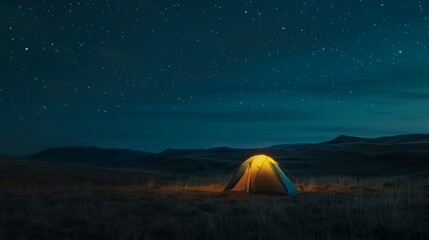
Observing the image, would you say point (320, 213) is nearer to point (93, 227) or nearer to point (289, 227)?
point (289, 227)

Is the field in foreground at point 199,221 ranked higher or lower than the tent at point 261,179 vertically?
lower

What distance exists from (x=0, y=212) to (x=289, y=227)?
361 inches

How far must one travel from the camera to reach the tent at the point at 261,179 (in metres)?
22.7

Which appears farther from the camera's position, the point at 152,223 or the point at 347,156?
the point at 347,156

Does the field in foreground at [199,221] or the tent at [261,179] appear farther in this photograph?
the tent at [261,179]

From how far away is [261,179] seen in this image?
2322 cm

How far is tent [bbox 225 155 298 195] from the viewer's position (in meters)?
22.7

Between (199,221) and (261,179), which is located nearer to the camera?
(199,221)

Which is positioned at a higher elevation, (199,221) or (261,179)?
(261,179)

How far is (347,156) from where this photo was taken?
5666 cm

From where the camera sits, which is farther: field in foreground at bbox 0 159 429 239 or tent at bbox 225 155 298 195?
tent at bbox 225 155 298 195

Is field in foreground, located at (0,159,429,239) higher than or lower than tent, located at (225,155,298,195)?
lower

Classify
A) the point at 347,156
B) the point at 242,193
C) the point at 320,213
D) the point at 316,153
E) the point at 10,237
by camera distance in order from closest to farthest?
1. the point at 10,237
2. the point at 320,213
3. the point at 242,193
4. the point at 347,156
5. the point at 316,153

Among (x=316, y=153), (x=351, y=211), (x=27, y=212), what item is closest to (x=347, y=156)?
(x=316, y=153)
